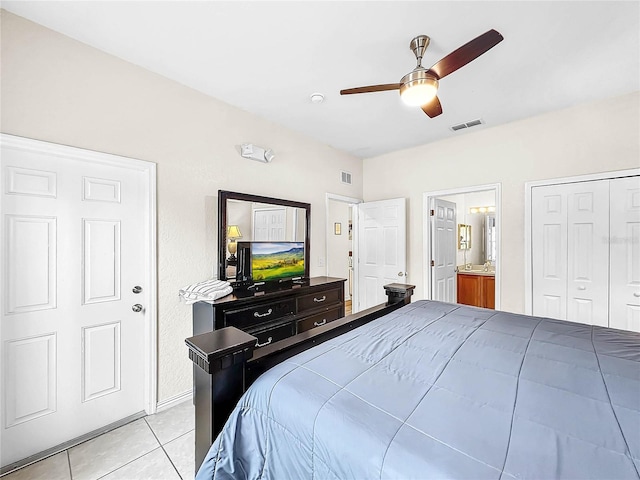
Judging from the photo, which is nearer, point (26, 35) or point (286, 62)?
point (26, 35)

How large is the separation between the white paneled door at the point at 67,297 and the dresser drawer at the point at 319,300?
1.38m

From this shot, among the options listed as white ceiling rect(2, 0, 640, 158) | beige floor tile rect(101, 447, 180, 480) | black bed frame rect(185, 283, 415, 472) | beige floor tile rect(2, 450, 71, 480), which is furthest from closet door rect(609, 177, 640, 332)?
beige floor tile rect(2, 450, 71, 480)

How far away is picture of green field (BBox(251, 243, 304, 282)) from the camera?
9.25 feet

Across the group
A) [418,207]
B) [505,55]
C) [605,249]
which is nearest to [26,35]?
[505,55]

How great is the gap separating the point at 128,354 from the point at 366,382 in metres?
2.04

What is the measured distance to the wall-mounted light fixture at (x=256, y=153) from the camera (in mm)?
2871

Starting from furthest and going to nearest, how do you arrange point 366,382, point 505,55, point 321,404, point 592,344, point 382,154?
1. point 382,154
2. point 505,55
3. point 592,344
4. point 366,382
5. point 321,404

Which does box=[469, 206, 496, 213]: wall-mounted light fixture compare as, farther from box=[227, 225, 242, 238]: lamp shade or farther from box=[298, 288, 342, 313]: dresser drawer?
box=[227, 225, 242, 238]: lamp shade

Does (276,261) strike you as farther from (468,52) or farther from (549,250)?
(549,250)

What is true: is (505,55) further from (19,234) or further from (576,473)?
(19,234)

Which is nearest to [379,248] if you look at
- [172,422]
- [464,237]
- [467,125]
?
[467,125]

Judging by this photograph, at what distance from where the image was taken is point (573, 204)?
286 centimetres

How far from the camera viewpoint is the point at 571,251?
2.87 metres

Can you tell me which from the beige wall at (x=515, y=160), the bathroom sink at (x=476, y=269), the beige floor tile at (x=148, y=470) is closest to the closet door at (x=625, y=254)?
the beige wall at (x=515, y=160)
